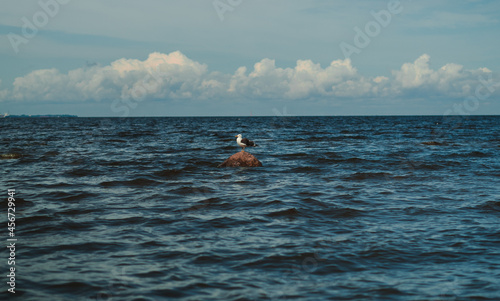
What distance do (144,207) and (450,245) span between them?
302 inches

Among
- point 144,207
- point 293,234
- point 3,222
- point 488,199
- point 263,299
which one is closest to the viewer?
point 263,299

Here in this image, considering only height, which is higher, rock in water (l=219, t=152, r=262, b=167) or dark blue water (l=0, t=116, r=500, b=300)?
rock in water (l=219, t=152, r=262, b=167)

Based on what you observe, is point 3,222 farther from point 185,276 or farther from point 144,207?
point 185,276

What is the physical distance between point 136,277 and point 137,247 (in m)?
1.52

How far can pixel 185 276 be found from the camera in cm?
641

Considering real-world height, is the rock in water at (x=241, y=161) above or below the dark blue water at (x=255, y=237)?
above

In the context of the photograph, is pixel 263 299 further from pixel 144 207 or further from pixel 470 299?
pixel 144 207

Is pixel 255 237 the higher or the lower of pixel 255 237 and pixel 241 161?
the lower

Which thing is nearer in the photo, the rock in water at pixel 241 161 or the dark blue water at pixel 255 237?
the dark blue water at pixel 255 237

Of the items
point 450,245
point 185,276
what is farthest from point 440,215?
point 185,276

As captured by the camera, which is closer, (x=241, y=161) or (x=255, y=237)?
(x=255, y=237)

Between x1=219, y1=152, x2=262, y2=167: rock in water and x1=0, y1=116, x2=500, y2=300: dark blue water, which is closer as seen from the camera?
x1=0, y1=116, x2=500, y2=300: dark blue water

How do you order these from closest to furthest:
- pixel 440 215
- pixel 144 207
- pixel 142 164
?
pixel 440 215, pixel 144 207, pixel 142 164

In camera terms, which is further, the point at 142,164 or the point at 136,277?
the point at 142,164
